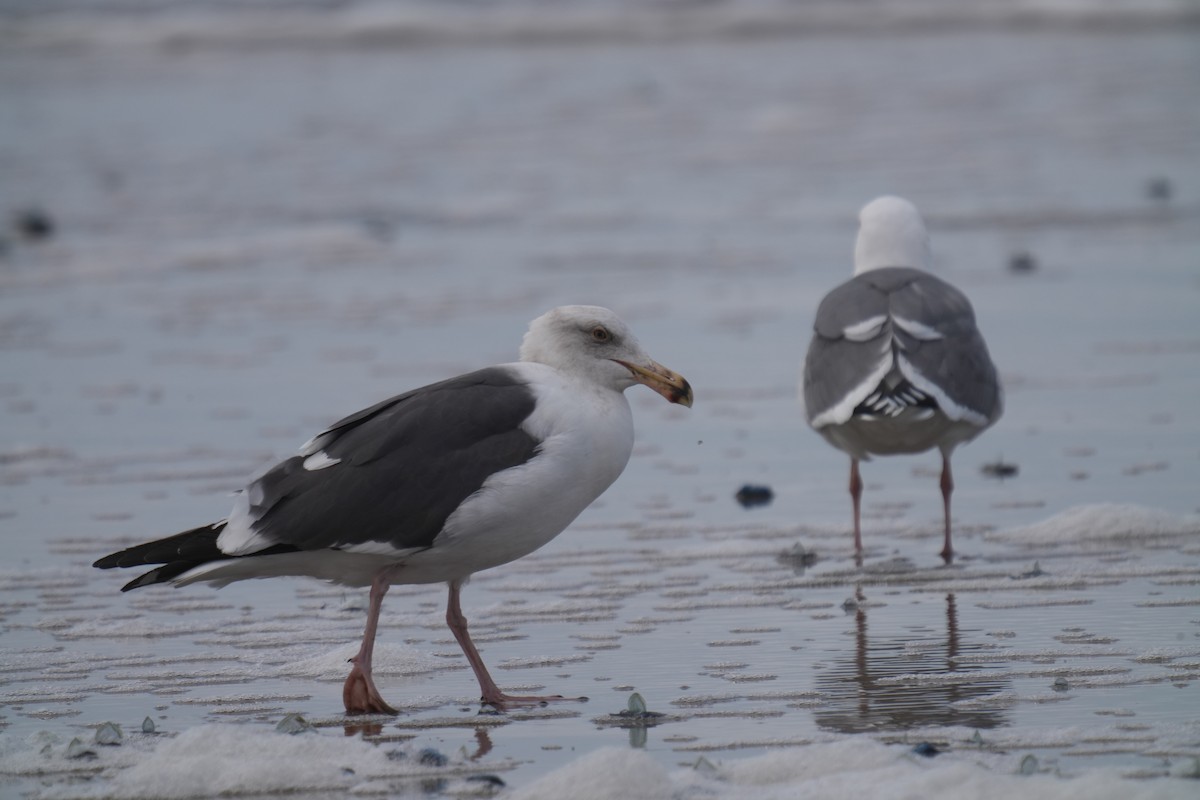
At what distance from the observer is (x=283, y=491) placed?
5883mm

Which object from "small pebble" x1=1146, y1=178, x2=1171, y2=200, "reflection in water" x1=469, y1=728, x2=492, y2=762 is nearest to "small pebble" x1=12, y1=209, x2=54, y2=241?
"small pebble" x1=1146, y1=178, x2=1171, y2=200

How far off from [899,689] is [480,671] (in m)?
1.28

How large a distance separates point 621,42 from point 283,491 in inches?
1158

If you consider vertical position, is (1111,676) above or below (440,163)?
below

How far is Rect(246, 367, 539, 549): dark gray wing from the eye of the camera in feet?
18.8

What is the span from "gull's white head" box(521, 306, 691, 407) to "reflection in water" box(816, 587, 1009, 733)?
40.7 inches

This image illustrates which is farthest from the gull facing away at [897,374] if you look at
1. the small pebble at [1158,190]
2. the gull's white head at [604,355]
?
the small pebble at [1158,190]

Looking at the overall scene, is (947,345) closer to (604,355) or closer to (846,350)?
(846,350)

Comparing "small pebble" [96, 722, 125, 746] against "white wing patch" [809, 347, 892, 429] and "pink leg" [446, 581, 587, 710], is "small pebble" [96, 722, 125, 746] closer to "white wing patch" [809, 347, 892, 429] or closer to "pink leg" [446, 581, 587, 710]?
"pink leg" [446, 581, 587, 710]

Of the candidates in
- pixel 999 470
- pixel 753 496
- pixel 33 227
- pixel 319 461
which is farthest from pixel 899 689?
pixel 33 227

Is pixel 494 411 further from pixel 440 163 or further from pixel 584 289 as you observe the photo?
pixel 440 163

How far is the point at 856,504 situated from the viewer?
25.5 ft

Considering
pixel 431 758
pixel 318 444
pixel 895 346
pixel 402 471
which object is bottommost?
pixel 431 758

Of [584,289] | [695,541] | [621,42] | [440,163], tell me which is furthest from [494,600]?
[621,42]
